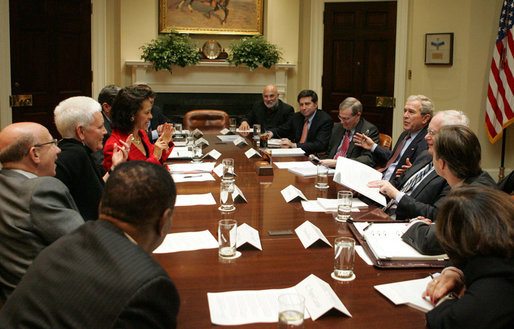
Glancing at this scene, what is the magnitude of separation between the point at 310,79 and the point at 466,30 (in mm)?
2469

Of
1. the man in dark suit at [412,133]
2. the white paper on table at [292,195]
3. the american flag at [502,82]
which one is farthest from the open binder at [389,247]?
the american flag at [502,82]

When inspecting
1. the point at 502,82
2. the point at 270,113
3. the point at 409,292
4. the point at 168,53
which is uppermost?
the point at 168,53

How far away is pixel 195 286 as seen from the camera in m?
1.78

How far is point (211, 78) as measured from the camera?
858cm

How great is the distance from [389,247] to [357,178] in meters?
1.02

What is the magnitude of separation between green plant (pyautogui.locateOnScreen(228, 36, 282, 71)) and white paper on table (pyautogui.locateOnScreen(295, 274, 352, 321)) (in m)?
6.82

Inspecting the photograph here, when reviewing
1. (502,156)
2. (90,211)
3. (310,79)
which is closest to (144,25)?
(310,79)

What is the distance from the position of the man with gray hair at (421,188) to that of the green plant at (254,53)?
5.30 m

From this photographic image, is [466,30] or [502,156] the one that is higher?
[466,30]

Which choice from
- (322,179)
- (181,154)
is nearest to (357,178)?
(322,179)

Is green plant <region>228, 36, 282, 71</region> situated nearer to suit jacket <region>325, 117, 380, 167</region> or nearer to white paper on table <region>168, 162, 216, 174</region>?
suit jacket <region>325, 117, 380, 167</region>

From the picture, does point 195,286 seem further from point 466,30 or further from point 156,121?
point 466,30

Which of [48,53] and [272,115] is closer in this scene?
[272,115]

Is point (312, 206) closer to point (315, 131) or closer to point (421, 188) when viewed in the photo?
point (421, 188)
